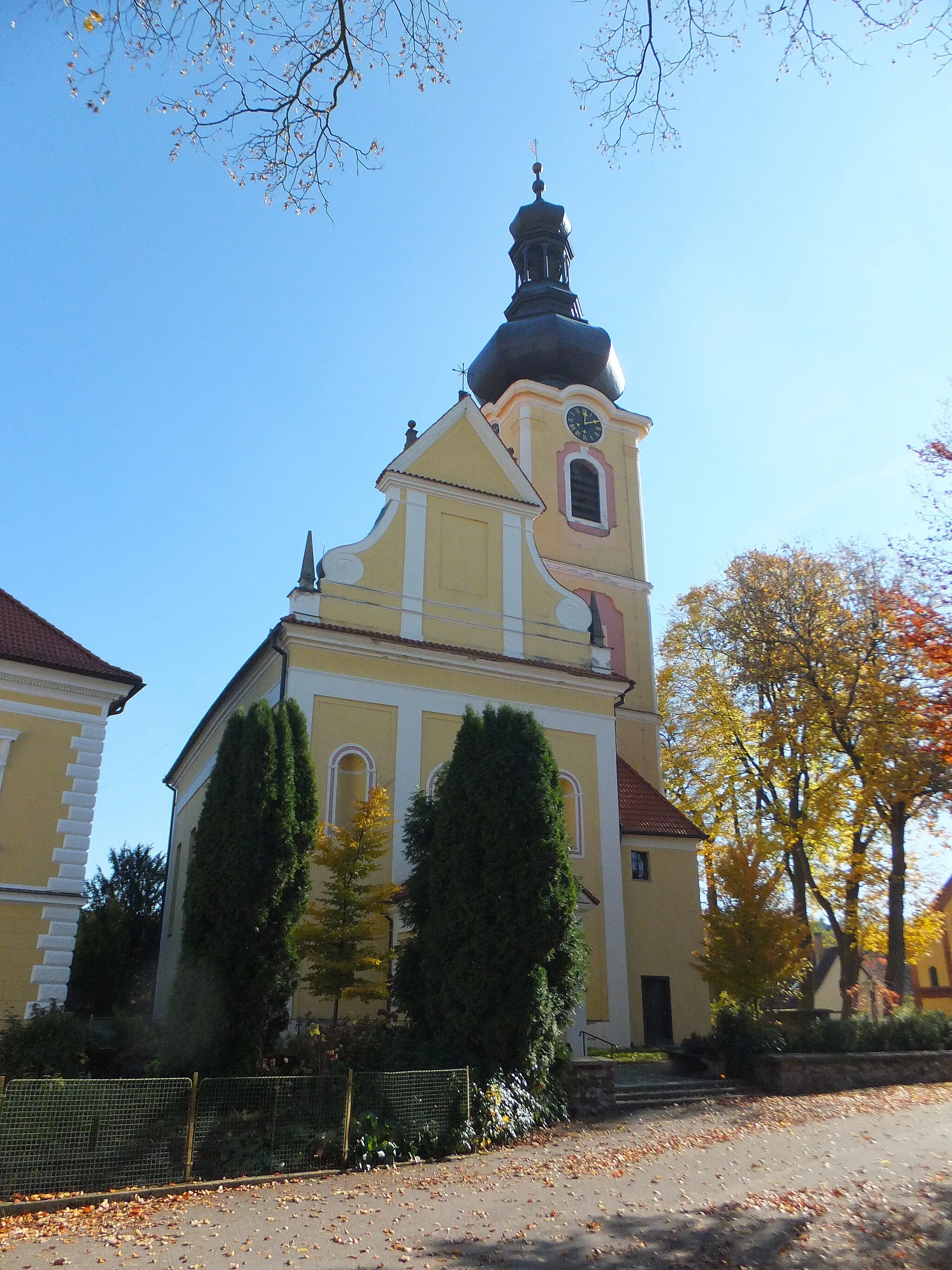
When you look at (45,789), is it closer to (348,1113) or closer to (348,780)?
(348,780)

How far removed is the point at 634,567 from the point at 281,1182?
79.8 ft

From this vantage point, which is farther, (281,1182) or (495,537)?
(495,537)

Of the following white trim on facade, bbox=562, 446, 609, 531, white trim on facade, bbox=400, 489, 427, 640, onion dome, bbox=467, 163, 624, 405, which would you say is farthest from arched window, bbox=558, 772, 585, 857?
onion dome, bbox=467, 163, 624, 405

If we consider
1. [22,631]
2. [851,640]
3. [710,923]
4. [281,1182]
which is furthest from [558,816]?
[851,640]

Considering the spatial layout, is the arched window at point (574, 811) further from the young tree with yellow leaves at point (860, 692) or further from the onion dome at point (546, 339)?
the onion dome at point (546, 339)

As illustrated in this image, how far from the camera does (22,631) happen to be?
55.9ft

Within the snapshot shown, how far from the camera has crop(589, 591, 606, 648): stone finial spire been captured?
23.5m

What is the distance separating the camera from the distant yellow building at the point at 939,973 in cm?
4303

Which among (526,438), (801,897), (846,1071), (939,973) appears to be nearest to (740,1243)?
(846,1071)

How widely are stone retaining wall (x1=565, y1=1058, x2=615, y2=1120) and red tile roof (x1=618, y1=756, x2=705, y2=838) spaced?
30.1ft

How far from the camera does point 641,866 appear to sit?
77.6 ft

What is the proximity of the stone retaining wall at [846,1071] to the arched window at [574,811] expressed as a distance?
20.0 feet

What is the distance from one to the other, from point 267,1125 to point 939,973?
43347 millimetres

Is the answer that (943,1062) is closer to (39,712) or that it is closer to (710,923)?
(710,923)
